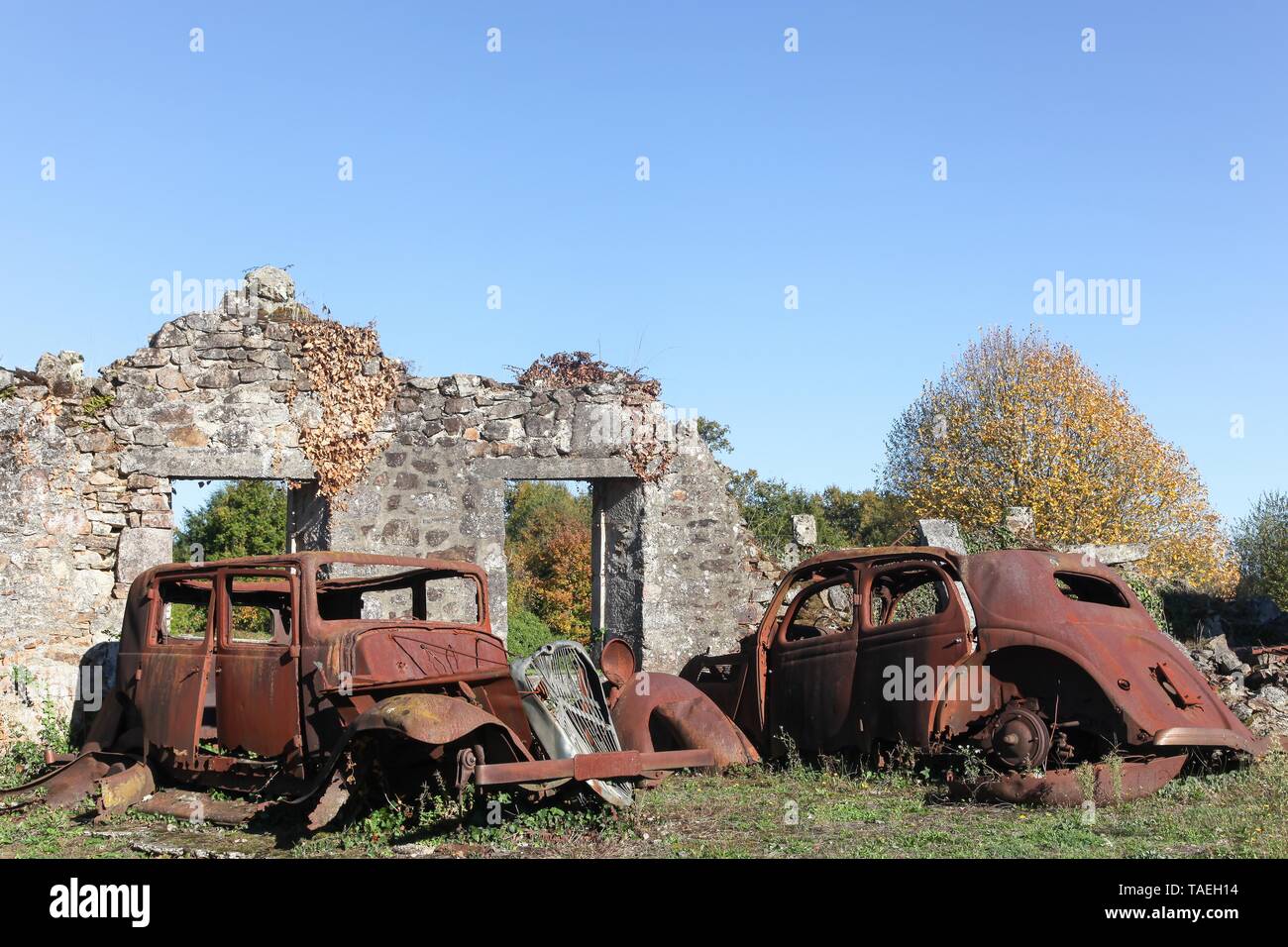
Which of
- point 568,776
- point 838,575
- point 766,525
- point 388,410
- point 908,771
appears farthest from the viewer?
point 766,525

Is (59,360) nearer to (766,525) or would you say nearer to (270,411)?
(270,411)

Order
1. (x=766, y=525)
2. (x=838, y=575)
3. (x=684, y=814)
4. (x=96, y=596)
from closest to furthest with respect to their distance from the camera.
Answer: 1. (x=684, y=814)
2. (x=838, y=575)
3. (x=96, y=596)
4. (x=766, y=525)

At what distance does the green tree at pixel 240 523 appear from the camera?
24797 millimetres

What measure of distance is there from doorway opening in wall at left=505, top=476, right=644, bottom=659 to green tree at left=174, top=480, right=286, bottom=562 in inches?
205

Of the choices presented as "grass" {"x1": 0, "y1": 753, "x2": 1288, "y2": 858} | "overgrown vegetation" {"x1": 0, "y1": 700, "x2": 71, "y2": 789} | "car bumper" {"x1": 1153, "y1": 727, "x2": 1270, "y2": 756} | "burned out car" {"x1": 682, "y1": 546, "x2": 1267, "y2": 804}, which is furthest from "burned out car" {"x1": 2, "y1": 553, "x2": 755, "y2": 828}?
"car bumper" {"x1": 1153, "y1": 727, "x2": 1270, "y2": 756}

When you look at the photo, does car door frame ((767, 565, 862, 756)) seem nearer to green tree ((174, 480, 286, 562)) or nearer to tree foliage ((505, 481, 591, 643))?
tree foliage ((505, 481, 591, 643))

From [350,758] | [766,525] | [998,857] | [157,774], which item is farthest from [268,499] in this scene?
[998,857]

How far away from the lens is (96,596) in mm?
9922

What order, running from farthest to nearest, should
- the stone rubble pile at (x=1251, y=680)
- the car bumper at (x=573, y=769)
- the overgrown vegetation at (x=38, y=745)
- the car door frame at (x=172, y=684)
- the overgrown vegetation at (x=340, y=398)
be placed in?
the overgrown vegetation at (x=340, y=398)
the stone rubble pile at (x=1251, y=680)
the overgrown vegetation at (x=38, y=745)
the car door frame at (x=172, y=684)
the car bumper at (x=573, y=769)

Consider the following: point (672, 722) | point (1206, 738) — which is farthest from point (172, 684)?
point (1206, 738)

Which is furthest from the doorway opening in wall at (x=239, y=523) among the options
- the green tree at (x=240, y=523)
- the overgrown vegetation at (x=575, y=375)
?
the overgrown vegetation at (x=575, y=375)

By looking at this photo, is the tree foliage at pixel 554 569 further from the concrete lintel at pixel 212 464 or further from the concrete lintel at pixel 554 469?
→ the concrete lintel at pixel 212 464

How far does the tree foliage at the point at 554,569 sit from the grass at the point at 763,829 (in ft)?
57.4

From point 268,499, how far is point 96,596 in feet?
52.8
